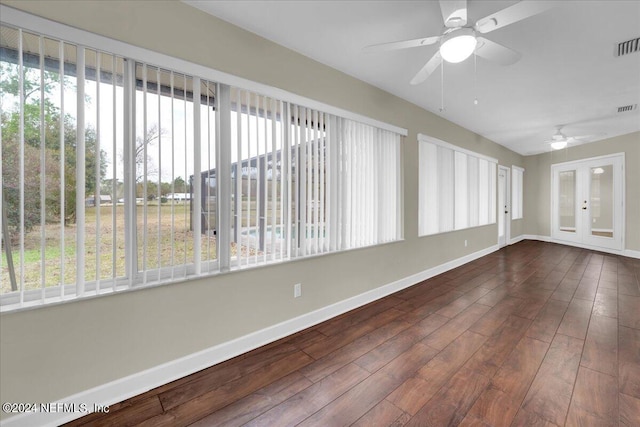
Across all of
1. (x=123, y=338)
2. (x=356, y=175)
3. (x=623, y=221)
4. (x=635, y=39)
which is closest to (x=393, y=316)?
(x=356, y=175)

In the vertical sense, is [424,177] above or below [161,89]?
below

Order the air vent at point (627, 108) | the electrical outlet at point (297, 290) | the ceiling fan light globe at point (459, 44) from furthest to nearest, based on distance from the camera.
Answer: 1. the air vent at point (627, 108)
2. the electrical outlet at point (297, 290)
3. the ceiling fan light globe at point (459, 44)

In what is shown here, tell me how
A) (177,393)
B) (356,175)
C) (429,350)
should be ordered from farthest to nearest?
(356,175)
(429,350)
(177,393)

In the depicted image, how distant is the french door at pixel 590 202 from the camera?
5805 mm

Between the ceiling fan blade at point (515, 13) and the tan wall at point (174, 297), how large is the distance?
1441 millimetres

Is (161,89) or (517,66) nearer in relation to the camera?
(161,89)

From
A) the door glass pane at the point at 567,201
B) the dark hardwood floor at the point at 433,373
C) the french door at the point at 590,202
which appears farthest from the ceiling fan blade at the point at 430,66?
the door glass pane at the point at 567,201

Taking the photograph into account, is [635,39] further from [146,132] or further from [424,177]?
[146,132]

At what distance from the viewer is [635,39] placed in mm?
2258

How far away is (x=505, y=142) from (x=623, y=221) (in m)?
2.92

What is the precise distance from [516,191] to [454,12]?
24.9 ft

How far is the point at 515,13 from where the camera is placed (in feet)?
4.73

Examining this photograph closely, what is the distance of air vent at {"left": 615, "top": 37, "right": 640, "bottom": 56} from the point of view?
2295 mm

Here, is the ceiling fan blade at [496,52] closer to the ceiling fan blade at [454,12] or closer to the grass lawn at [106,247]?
the ceiling fan blade at [454,12]
